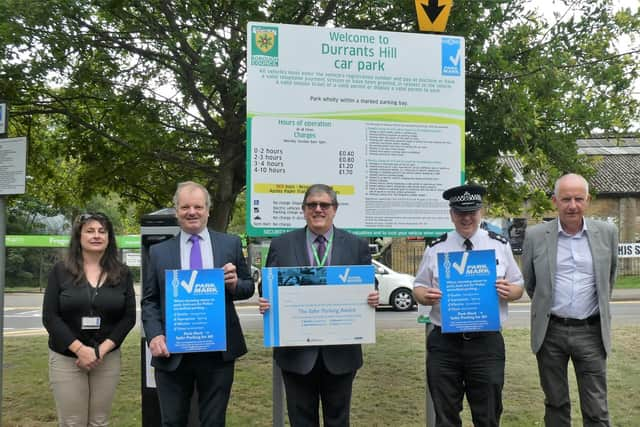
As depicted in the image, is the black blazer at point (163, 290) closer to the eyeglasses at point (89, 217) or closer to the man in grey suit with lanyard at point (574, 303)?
the eyeglasses at point (89, 217)

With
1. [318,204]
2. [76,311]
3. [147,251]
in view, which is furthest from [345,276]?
[76,311]

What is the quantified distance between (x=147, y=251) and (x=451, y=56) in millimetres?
2850

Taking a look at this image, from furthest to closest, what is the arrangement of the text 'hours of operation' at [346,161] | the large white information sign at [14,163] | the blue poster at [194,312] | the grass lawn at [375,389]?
the grass lawn at [375,389] → the large white information sign at [14,163] → the text 'hours of operation' at [346,161] → the blue poster at [194,312]

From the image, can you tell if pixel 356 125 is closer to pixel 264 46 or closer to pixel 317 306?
pixel 264 46

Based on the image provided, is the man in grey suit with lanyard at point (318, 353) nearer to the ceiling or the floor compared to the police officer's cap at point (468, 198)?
nearer to the floor

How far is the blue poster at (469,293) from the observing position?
3467 mm

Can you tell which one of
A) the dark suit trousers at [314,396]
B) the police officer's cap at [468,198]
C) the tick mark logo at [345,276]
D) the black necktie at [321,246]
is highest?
the police officer's cap at [468,198]

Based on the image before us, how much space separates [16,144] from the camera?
5602mm

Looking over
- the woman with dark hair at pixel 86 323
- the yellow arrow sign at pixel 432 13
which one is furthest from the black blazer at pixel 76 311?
the yellow arrow sign at pixel 432 13

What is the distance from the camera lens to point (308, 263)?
138 inches

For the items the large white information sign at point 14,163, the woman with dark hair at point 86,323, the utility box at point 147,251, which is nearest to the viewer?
the woman with dark hair at point 86,323

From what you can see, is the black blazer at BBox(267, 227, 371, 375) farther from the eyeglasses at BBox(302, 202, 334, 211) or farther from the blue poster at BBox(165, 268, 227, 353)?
the blue poster at BBox(165, 268, 227, 353)

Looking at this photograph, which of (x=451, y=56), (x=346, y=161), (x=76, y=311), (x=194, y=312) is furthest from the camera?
(x=451, y=56)

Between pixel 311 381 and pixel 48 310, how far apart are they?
174 centimetres
